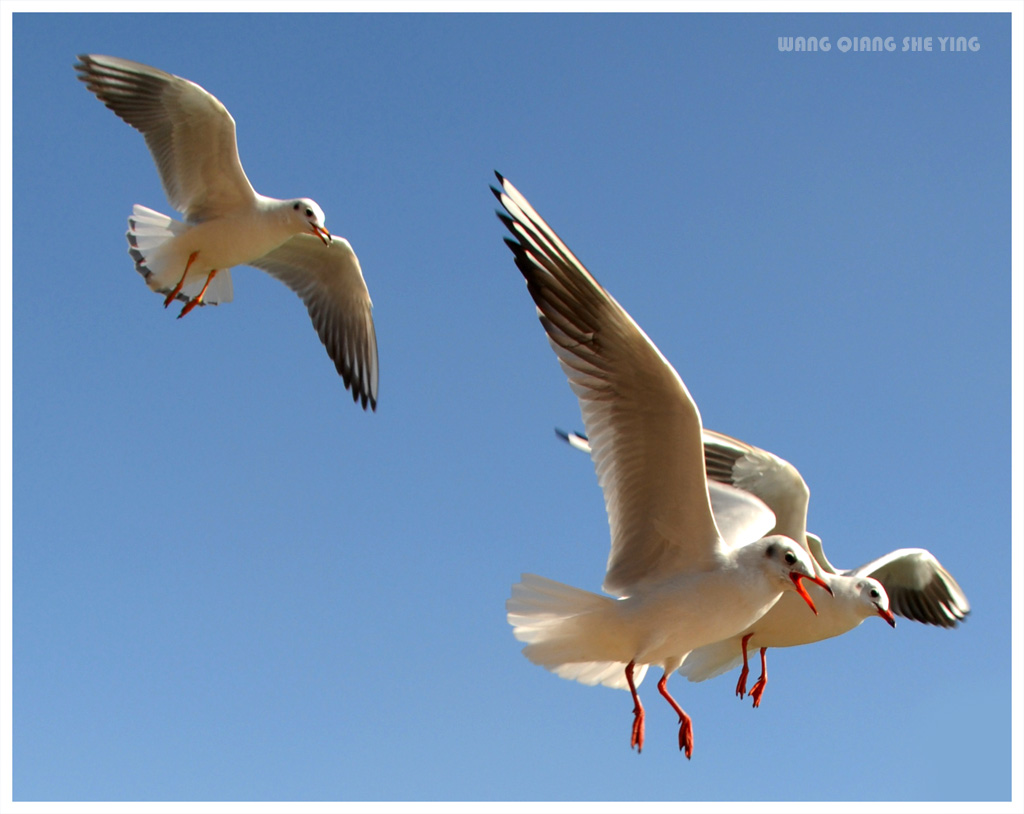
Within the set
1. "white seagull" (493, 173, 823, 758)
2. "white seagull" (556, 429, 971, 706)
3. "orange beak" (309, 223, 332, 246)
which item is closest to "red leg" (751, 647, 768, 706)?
"white seagull" (556, 429, 971, 706)

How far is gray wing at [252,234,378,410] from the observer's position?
29.4 ft

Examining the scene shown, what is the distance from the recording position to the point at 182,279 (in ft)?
26.6

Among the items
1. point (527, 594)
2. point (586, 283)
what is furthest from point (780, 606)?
point (586, 283)

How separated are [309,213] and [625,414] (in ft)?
12.5

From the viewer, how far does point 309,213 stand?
25.9 ft

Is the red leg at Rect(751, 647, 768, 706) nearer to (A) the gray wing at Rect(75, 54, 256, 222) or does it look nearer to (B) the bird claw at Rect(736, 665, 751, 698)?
(B) the bird claw at Rect(736, 665, 751, 698)

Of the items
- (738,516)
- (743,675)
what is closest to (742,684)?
(743,675)

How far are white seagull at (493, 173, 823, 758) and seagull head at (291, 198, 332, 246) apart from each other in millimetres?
3578

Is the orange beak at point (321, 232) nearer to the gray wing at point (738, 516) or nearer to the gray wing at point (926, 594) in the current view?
the gray wing at point (738, 516)

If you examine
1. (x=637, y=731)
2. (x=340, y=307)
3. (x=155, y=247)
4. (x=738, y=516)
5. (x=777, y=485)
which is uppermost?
(x=340, y=307)

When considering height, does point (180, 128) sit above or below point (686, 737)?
above

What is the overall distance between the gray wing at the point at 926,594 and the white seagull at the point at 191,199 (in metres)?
4.66

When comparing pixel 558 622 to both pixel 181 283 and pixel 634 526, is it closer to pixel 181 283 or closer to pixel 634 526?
pixel 634 526

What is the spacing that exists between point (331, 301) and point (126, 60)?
7.48 feet
